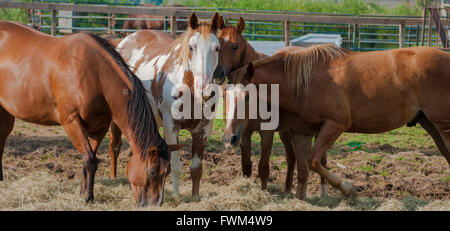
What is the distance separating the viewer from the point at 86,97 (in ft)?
16.1

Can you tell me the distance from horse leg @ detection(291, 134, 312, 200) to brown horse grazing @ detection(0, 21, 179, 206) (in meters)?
1.54

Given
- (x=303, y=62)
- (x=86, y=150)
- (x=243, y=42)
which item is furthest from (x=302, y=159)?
(x=86, y=150)

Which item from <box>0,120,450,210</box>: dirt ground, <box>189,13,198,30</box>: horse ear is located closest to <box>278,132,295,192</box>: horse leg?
<box>0,120,450,210</box>: dirt ground

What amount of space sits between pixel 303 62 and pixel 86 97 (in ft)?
7.16

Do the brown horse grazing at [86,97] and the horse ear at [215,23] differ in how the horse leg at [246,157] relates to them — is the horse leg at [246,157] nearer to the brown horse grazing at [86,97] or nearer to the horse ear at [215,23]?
the horse ear at [215,23]

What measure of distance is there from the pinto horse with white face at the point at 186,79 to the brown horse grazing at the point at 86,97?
615 mm

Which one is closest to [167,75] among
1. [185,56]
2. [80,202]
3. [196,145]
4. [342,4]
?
[185,56]

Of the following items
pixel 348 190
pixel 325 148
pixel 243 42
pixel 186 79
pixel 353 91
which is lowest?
pixel 348 190

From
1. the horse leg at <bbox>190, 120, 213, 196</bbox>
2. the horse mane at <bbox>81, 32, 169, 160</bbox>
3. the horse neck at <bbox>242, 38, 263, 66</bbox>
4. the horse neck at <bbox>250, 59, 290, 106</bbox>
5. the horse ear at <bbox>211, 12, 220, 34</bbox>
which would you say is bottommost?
the horse leg at <bbox>190, 120, 213, 196</bbox>

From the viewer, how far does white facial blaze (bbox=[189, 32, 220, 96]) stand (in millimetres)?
5086

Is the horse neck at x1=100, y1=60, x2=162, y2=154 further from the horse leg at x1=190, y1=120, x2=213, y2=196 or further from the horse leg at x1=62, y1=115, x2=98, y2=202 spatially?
the horse leg at x1=190, y1=120, x2=213, y2=196

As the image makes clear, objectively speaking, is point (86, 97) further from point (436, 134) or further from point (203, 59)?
point (436, 134)

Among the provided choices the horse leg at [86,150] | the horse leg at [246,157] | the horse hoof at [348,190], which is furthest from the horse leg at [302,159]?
the horse leg at [86,150]

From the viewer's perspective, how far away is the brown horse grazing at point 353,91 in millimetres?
5277
